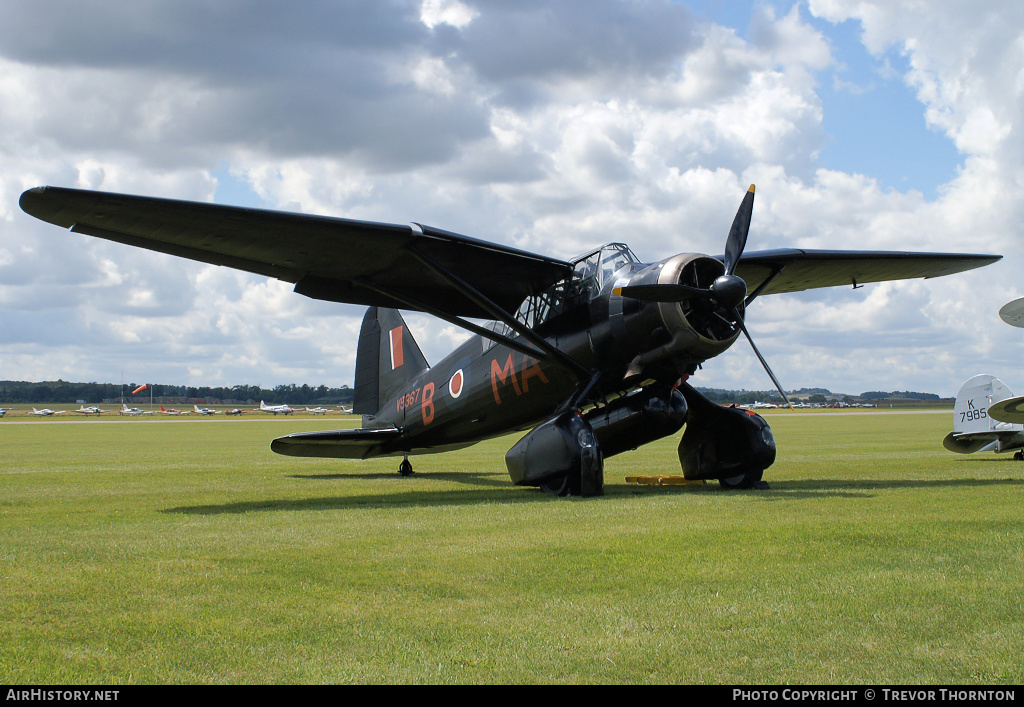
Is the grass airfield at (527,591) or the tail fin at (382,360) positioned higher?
the tail fin at (382,360)

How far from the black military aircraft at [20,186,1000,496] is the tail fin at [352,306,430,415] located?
3005mm

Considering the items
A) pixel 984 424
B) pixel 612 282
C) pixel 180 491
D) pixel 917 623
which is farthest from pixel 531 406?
pixel 984 424

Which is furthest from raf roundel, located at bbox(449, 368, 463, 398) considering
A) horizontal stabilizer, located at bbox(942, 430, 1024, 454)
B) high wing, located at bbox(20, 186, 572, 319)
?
horizontal stabilizer, located at bbox(942, 430, 1024, 454)

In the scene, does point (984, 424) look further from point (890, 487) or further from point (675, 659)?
point (675, 659)

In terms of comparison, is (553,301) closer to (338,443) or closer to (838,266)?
(838,266)

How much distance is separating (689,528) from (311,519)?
433cm

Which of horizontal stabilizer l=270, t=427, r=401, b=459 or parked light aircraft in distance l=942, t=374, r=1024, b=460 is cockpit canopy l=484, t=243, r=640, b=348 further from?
parked light aircraft in distance l=942, t=374, r=1024, b=460

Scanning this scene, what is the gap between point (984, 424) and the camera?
801 inches

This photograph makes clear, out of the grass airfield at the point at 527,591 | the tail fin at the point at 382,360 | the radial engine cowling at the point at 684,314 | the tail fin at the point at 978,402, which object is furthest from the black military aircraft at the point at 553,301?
the tail fin at the point at 978,402

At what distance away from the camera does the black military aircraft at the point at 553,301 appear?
35.1ft

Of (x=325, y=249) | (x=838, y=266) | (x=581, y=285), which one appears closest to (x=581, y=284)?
(x=581, y=285)

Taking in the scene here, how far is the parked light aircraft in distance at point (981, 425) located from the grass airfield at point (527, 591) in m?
11.0

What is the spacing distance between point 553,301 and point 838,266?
18.9 feet

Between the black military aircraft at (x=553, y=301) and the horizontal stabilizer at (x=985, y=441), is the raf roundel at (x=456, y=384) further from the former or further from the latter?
the horizontal stabilizer at (x=985, y=441)
